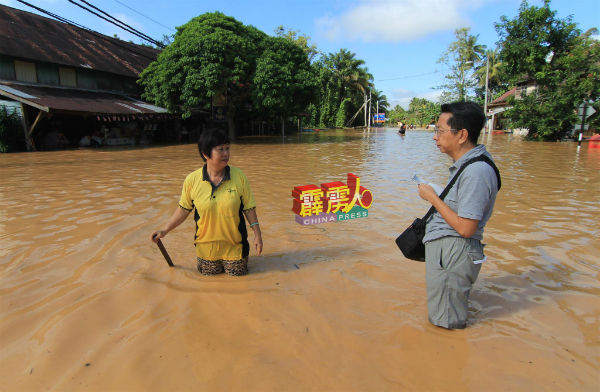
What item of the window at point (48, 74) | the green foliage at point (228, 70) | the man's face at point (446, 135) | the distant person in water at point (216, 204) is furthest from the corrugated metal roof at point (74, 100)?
the man's face at point (446, 135)

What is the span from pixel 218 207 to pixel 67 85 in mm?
21071

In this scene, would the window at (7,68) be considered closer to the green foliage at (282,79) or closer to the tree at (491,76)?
the green foliage at (282,79)

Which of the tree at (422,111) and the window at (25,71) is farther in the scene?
the tree at (422,111)

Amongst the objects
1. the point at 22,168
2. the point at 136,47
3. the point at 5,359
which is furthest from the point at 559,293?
the point at 136,47

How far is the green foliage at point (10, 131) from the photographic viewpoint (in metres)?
15.0

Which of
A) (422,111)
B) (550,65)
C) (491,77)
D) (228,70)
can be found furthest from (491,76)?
(228,70)

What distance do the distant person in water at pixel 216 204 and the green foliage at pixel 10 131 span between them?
1667 centimetres

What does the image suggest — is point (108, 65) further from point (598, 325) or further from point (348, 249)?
point (598, 325)

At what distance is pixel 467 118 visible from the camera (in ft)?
7.13

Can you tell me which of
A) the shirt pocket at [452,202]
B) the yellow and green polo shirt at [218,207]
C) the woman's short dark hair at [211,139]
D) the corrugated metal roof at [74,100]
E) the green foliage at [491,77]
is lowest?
the yellow and green polo shirt at [218,207]

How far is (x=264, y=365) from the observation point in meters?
2.18

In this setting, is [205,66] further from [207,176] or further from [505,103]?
[505,103]

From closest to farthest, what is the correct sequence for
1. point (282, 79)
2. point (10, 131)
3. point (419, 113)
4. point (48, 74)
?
point (10, 131)
point (48, 74)
point (282, 79)
point (419, 113)

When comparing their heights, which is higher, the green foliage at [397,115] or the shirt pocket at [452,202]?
the green foliage at [397,115]
